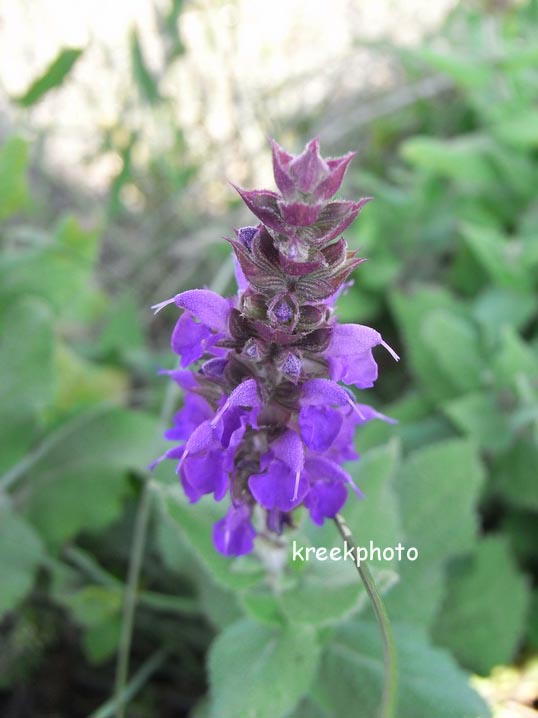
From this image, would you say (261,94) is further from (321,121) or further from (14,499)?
(14,499)

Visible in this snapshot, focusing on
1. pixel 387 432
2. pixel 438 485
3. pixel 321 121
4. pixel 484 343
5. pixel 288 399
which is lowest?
pixel 288 399

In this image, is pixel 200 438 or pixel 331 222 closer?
pixel 331 222

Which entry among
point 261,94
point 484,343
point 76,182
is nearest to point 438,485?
point 484,343

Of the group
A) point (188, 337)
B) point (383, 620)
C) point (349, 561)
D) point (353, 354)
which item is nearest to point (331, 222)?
point (353, 354)

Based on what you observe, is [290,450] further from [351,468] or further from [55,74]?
[55,74]

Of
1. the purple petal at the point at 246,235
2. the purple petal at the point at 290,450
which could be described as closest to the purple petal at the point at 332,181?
the purple petal at the point at 246,235
